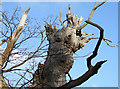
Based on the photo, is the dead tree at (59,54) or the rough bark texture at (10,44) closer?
the rough bark texture at (10,44)

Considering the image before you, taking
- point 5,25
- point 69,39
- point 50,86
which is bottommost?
point 50,86

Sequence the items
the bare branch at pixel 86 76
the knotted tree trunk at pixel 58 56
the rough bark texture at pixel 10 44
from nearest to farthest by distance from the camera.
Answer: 1. the bare branch at pixel 86 76
2. the rough bark texture at pixel 10 44
3. the knotted tree trunk at pixel 58 56

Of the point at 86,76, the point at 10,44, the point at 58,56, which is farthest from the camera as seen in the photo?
the point at 10,44

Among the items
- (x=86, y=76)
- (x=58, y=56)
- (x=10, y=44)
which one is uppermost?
(x=10, y=44)

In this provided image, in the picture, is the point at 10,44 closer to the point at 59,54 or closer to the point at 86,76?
the point at 59,54

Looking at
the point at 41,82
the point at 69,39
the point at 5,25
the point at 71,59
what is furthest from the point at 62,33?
the point at 5,25

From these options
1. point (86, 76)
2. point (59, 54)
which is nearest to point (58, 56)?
point (59, 54)

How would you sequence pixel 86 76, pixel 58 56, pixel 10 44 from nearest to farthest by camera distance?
pixel 86 76 < pixel 58 56 < pixel 10 44

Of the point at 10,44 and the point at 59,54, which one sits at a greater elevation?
the point at 10,44

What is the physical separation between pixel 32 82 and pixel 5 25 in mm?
2400

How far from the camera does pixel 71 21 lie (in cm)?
595

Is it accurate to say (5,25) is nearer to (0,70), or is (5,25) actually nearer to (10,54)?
(10,54)

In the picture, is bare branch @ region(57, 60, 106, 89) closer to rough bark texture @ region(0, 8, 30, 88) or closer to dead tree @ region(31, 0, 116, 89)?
dead tree @ region(31, 0, 116, 89)

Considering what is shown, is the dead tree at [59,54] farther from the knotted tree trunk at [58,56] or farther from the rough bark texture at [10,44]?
the rough bark texture at [10,44]
